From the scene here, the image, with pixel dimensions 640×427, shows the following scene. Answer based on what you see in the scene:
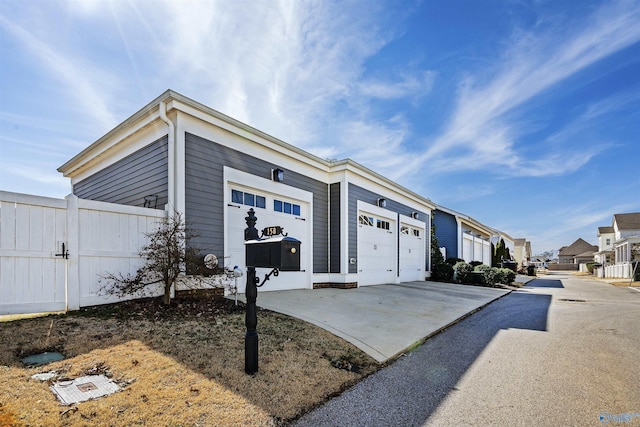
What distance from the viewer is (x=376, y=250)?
12289 mm

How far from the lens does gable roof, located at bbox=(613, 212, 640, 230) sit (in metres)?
37.5

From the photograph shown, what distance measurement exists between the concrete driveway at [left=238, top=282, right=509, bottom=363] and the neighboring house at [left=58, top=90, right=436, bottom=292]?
1640 mm

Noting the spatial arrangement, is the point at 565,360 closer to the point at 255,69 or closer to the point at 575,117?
the point at 255,69

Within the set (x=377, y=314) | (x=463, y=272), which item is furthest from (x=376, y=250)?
(x=463, y=272)

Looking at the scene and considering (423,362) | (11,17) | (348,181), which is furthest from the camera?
(348,181)

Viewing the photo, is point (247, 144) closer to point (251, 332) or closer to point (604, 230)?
point (251, 332)

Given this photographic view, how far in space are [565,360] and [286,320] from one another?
3.91 metres

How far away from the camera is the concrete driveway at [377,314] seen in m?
4.70

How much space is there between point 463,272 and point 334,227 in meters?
8.65

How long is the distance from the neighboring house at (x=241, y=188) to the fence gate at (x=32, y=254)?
201cm

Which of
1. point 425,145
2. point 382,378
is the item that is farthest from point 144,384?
point 425,145

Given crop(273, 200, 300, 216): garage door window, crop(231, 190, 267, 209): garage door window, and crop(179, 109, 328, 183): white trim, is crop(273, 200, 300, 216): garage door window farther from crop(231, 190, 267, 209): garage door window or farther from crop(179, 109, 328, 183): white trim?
crop(179, 109, 328, 183): white trim

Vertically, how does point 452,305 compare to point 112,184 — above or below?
below

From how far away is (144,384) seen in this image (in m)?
2.76
